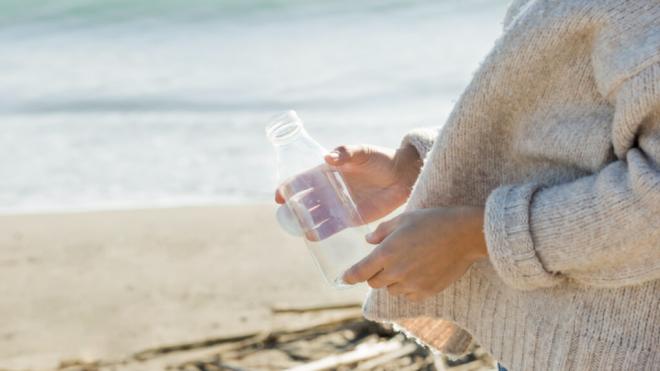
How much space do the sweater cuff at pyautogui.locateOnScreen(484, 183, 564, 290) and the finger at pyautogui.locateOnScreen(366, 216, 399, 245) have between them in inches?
6.8

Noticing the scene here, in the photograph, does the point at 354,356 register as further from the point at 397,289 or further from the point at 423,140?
the point at 397,289

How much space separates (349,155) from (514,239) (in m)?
0.54

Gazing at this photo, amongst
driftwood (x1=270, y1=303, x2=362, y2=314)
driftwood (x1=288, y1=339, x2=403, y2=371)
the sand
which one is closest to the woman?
driftwood (x1=288, y1=339, x2=403, y2=371)

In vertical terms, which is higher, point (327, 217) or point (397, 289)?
point (327, 217)

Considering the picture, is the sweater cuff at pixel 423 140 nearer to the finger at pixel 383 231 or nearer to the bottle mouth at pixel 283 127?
the bottle mouth at pixel 283 127

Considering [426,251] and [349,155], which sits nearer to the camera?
[426,251]

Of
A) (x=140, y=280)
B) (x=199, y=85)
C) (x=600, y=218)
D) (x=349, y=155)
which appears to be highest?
(x=199, y=85)

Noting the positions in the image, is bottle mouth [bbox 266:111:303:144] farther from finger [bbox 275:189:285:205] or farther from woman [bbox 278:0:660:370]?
woman [bbox 278:0:660:370]

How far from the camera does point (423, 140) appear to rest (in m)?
2.06

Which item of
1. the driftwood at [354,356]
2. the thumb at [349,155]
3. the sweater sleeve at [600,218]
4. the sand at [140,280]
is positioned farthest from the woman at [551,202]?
the sand at [140,280]

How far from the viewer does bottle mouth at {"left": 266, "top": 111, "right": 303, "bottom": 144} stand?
199 centimetres

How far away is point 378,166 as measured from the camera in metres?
2.11

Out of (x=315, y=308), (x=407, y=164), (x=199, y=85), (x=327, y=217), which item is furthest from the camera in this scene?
(x=199, y=85)

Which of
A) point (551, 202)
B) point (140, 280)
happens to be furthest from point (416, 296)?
point (140, 280)
